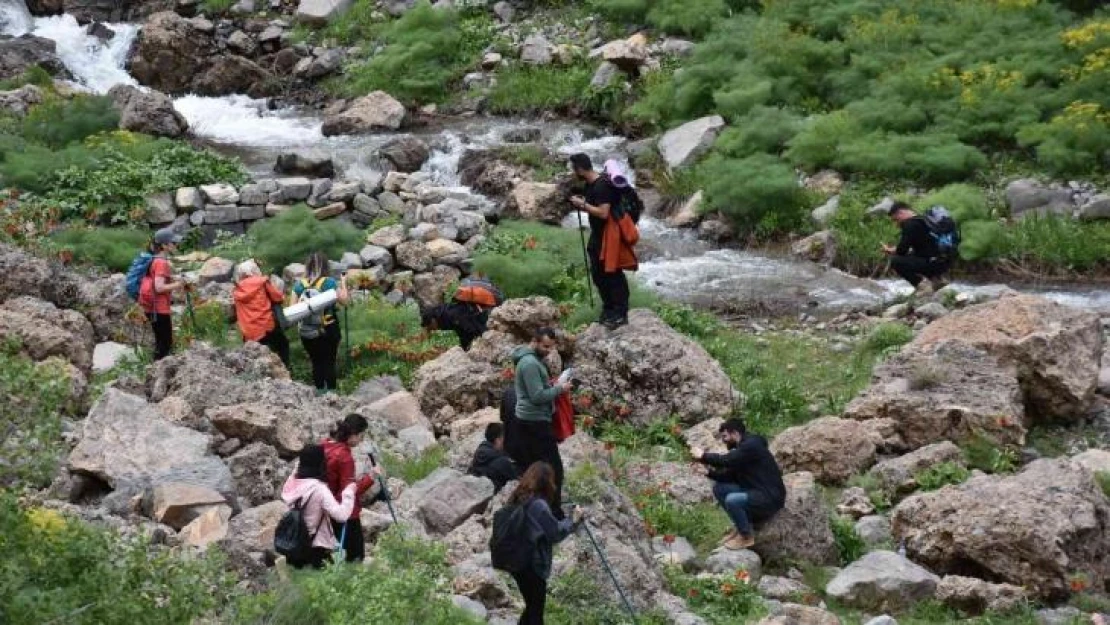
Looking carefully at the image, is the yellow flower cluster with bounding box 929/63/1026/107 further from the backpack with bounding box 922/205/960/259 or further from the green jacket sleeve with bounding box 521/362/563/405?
the green jacket sleeve with bounding box 521/362/563/405

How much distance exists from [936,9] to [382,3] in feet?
44.6

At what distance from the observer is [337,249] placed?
1836 centimetres

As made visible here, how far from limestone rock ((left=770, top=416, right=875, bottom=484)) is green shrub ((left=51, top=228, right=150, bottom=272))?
9.22m

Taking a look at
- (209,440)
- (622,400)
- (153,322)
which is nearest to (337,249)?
(153,322)

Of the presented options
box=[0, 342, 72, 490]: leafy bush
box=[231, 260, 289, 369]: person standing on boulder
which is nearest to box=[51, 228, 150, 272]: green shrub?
box=[231, 260, 289, 369]: person standing on boulder

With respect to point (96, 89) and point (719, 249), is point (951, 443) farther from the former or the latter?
point (96, 89)

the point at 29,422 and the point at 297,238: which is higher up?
the point at 29,422

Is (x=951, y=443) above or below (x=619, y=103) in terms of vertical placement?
above

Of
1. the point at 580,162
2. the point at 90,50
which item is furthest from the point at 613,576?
the point at 90,50

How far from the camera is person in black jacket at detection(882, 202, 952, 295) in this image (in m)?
17.0

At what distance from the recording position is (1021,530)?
1052 centimetres

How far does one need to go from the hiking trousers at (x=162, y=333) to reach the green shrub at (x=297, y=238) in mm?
3048

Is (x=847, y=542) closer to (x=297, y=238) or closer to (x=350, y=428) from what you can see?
(x=350, y=428)

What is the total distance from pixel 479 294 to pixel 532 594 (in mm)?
7484
